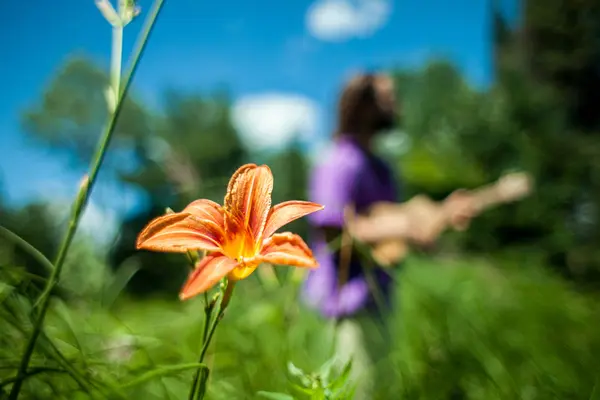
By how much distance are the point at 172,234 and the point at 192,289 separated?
0.03m

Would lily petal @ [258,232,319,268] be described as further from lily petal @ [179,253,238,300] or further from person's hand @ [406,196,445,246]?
person's hand @ [406,196,445,246]

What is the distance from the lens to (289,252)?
0.53 ft

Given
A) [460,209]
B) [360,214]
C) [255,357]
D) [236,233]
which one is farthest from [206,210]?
[360,214]

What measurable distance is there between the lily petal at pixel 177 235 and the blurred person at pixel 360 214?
663 millimetres

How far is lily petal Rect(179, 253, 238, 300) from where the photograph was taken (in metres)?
0.15

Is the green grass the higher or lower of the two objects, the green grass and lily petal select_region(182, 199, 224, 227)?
the lower

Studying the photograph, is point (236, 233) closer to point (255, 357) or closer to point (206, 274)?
point (206, 274)

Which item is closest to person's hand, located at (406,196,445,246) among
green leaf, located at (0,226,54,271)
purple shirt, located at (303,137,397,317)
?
purple shirt, located at (303,137,397,317)

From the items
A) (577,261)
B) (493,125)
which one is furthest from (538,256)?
(493,125)

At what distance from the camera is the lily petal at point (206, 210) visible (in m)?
0.18

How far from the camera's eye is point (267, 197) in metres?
0.19

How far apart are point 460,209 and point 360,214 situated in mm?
196

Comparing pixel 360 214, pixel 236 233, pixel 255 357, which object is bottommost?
pixel 360 214

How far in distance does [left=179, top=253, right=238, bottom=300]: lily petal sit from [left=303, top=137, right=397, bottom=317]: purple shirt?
0.74 metres
